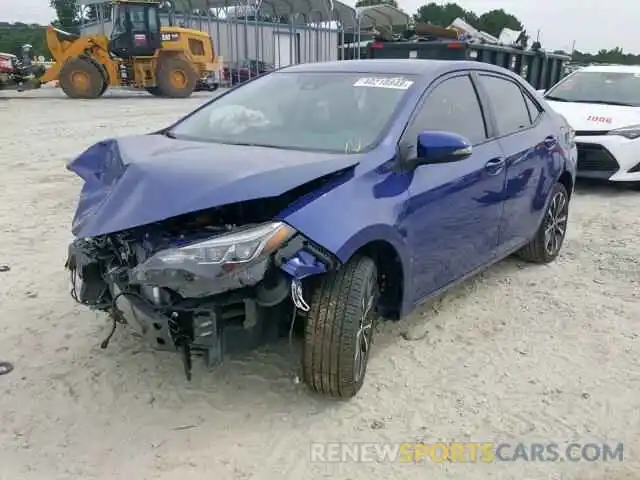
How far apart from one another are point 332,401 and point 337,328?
18.2 inches

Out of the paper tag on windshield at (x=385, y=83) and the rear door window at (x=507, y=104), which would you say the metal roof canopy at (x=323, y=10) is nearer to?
the rear door window at (x=507, y=104)

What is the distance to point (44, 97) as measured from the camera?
20625 millimetres

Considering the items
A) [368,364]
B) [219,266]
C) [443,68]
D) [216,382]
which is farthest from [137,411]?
[443,68]

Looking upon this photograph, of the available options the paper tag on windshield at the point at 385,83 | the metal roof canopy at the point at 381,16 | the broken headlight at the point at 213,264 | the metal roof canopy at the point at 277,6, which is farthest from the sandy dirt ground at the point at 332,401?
the metal roof canopy at the point at 381,16

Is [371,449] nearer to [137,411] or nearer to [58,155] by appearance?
[137,411]

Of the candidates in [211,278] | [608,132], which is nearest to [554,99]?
[608,132]

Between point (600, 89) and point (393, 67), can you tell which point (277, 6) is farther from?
point (393, 67)

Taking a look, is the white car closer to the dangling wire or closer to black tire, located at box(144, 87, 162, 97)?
the dangling wire

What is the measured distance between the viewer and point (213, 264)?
2.61 m

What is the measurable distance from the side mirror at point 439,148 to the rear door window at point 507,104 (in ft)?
3.79

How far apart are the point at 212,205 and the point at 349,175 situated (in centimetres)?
72

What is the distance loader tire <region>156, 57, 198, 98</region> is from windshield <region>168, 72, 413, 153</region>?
17.3 m

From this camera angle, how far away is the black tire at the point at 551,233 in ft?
16.8

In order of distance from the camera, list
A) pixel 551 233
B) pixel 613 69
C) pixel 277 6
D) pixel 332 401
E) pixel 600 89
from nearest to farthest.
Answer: pixel 332 401 → pixel 551 233 → pixel 600 89 → pixel 613 69 → pixel 277 6
